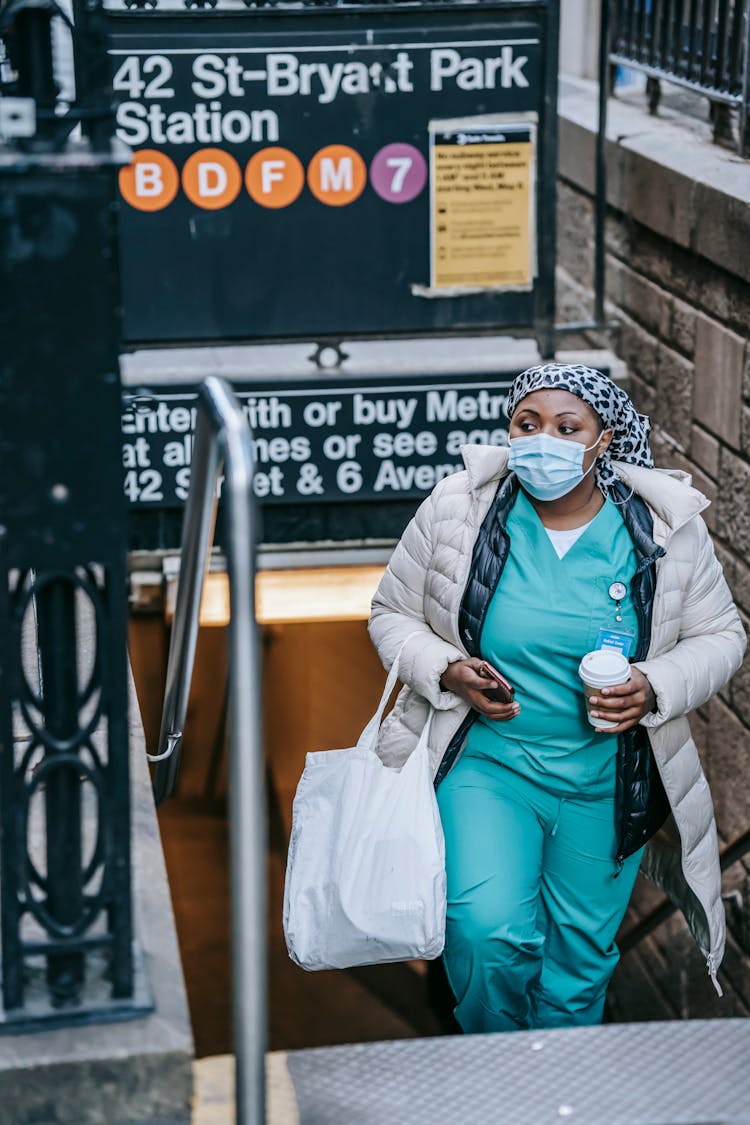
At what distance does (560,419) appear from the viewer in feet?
10.8

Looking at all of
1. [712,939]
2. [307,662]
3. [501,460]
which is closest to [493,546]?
[501,460]

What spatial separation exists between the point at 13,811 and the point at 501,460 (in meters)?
1.61

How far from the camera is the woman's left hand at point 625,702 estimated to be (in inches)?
122

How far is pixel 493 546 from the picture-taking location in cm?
333

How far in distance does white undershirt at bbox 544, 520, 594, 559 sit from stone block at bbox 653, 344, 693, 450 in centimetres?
272

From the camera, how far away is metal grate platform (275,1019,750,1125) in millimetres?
2410

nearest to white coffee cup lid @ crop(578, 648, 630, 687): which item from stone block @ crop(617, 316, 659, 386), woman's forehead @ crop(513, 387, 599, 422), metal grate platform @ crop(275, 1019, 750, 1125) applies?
woman's forehead @ crop(513, 387, 599, 422)

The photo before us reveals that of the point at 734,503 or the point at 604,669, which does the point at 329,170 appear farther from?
the point at 604,669

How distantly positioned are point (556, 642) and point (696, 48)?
4.05 m

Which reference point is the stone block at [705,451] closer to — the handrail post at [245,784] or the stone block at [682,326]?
the stone block at [682,326]

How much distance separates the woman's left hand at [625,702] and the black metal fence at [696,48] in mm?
3247

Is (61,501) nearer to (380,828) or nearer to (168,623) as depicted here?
(380,828)

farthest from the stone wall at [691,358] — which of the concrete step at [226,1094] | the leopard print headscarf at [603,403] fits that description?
the concrete step at [226,1094]

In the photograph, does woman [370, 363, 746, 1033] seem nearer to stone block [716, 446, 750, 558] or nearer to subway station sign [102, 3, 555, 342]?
stone block [716, 446, 750, 558]
